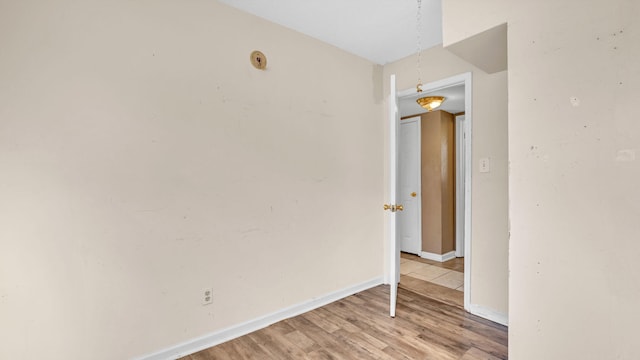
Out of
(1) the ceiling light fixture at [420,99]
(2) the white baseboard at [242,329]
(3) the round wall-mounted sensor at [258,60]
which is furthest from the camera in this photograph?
(1) the ceiling light fixture at [420,99]

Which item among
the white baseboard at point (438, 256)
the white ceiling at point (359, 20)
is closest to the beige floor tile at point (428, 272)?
the white baseboard at point (438, 256)

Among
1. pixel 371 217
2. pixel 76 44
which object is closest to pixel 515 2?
pixel 371 217

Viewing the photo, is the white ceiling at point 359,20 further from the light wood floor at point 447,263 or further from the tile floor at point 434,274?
the light wood floor at point 447,263

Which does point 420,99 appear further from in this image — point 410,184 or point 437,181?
point 410,184

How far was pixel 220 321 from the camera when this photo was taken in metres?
2.16

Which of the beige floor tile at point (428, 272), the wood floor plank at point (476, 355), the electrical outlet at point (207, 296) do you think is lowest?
the beige floor tile at point (428, 272)

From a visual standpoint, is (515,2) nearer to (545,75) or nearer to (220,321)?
(545,75)

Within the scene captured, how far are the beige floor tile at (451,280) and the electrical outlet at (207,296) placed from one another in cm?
251

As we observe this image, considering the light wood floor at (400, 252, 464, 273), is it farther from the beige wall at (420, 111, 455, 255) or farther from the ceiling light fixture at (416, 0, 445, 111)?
the ceiling light fixture at (416, 0, 445, 111)

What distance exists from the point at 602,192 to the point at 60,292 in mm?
2817

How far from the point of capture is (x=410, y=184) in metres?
4.75

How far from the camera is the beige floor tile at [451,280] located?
3.31m

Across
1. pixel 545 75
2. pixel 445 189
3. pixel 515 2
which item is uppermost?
pixel 515 2

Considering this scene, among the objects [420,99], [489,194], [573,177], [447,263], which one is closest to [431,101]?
[420,99]
